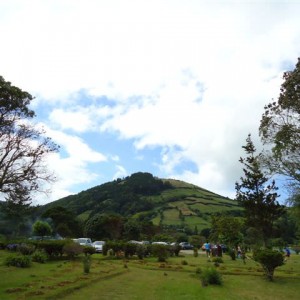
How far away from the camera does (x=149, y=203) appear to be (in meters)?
148

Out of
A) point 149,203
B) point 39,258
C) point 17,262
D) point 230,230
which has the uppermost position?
point 149,203

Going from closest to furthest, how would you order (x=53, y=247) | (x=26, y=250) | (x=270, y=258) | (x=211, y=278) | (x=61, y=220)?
1. (x=211, y=278)
2. (x=270, y=258)
3. (x=26, y=250)
4. (x=53, y=247)
5. (x=61, y=220)

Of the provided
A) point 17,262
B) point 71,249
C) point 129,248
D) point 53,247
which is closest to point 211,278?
point 17,262

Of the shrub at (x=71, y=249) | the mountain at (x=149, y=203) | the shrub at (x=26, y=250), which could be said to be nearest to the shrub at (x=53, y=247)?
the shrub at (x=71, y=249)

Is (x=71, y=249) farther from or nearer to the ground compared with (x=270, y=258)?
farther from the ground

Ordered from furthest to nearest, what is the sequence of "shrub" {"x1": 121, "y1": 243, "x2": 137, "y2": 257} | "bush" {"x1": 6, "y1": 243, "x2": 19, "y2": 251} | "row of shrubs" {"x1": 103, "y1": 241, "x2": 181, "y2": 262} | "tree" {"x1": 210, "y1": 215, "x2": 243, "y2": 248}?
1. "tree" {"x1": 210, "y1": 215, "x2": 243, "y2": 248}
2. "bush" {"x1": 6, "y1": 243, "x2": 19, "y2": 251}
3. "shrub" {"x1": 121, "y1": 243, "x2": 137, "y2": 257}
4. "row of shrubs" {"x1": 103, "y1": 241, "x2": 181, "y2": 262}

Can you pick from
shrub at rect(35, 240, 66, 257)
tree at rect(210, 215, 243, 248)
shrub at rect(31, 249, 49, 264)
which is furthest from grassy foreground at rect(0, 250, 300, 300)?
tree at rect(210, 215, 243, 248)

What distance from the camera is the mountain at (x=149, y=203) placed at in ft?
419

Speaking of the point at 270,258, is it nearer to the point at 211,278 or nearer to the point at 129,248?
the point at 211,278

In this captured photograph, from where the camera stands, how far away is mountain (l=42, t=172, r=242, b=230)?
5028 inches

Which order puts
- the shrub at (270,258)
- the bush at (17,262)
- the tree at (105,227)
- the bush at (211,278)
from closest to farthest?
the bush at (211,278) < the shrub at (270,258) < the bush at (17,262) < the tree at (105,227)

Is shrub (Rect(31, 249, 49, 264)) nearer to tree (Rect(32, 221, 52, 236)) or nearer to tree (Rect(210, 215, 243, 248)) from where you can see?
tree (Rect(32, 221, 52, 236))

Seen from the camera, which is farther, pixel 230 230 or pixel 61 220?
pixel 61 220

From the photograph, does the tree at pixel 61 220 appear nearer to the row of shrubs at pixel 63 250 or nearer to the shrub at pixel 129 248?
the row of shrubs at pixel 63 250
